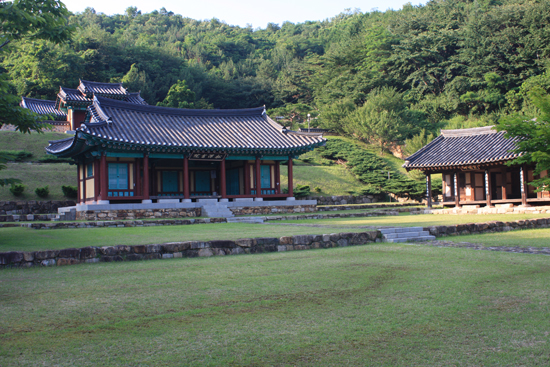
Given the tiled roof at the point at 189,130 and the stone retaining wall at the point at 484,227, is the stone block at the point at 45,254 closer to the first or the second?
the stone retaining wall at the point at 484,227

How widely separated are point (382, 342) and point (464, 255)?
5596 millimetres

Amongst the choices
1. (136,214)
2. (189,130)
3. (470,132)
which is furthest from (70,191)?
(470,132)

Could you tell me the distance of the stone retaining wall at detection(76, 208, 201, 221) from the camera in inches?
800

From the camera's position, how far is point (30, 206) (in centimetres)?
2364

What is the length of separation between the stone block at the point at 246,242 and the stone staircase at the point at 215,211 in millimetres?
12009

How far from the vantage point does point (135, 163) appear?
23375 millimetres

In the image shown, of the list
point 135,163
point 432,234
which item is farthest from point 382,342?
point 135,163

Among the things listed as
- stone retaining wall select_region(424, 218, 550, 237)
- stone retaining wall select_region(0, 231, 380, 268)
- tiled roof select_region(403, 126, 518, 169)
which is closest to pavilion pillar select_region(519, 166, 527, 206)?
tiled roof select_region(403, 126, 518, 169)

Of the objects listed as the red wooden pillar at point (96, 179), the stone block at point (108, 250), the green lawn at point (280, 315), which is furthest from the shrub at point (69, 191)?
the green lawn at point (280, 315)

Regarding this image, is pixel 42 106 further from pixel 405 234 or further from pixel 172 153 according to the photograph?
pixel 405 234

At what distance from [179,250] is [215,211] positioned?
1330 centimetres

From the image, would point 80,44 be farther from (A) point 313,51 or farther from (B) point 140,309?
(B) point 140,309

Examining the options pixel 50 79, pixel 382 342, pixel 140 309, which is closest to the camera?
pixel 382 342

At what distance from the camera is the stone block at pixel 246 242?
9.60 meters
